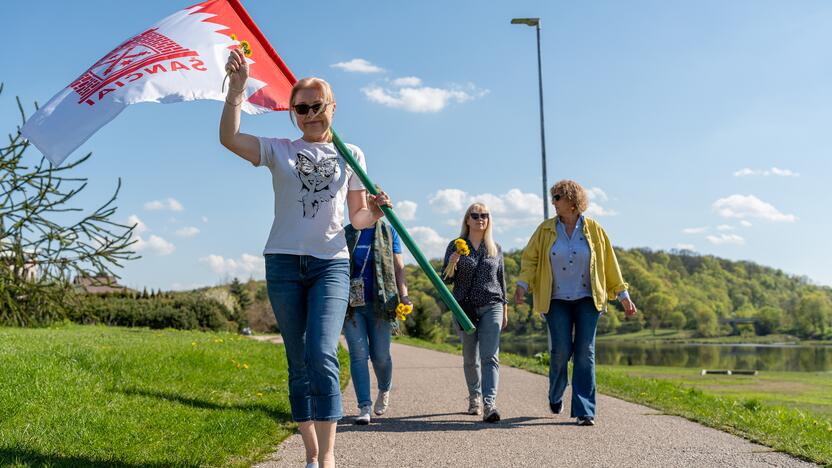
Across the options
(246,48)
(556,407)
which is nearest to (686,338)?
(556,407)

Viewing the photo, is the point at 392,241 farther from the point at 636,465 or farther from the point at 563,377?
the point at 636,465

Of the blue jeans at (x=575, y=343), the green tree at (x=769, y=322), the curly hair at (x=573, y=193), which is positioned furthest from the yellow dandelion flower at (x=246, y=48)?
the green tree at (x=769, y=322)

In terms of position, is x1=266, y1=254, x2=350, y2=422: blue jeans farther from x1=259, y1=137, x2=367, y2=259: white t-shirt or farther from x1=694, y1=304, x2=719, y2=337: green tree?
x1=694, y1=304, x2=719, y2=337: green tree

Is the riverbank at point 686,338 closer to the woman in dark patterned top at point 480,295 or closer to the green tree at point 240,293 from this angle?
the green tree at point 240,293

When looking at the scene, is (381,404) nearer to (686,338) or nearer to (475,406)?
(475,406)

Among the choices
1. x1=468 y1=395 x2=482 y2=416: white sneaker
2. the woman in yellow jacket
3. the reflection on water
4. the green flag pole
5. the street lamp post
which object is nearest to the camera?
the green flag pole

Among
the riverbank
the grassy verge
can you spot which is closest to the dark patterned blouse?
the grassy verge

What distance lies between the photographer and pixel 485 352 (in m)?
6.42

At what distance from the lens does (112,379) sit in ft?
21.7

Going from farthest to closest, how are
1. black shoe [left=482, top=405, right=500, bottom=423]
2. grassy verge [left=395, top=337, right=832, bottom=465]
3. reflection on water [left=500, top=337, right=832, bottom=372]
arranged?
reflection on water [left=500, top=337, right=832, bottom=372] → black shoe [left=482, top=405, right=500, bottom=423] → grassy verge [left=395, top=337, right=832, bottom=465]

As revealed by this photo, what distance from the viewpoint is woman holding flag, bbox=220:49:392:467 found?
363 cm

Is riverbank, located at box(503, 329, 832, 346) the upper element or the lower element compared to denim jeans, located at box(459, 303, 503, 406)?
lower

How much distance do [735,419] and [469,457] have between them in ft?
9.74

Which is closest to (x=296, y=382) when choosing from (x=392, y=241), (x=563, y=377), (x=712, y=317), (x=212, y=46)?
(x=212, y=46)
